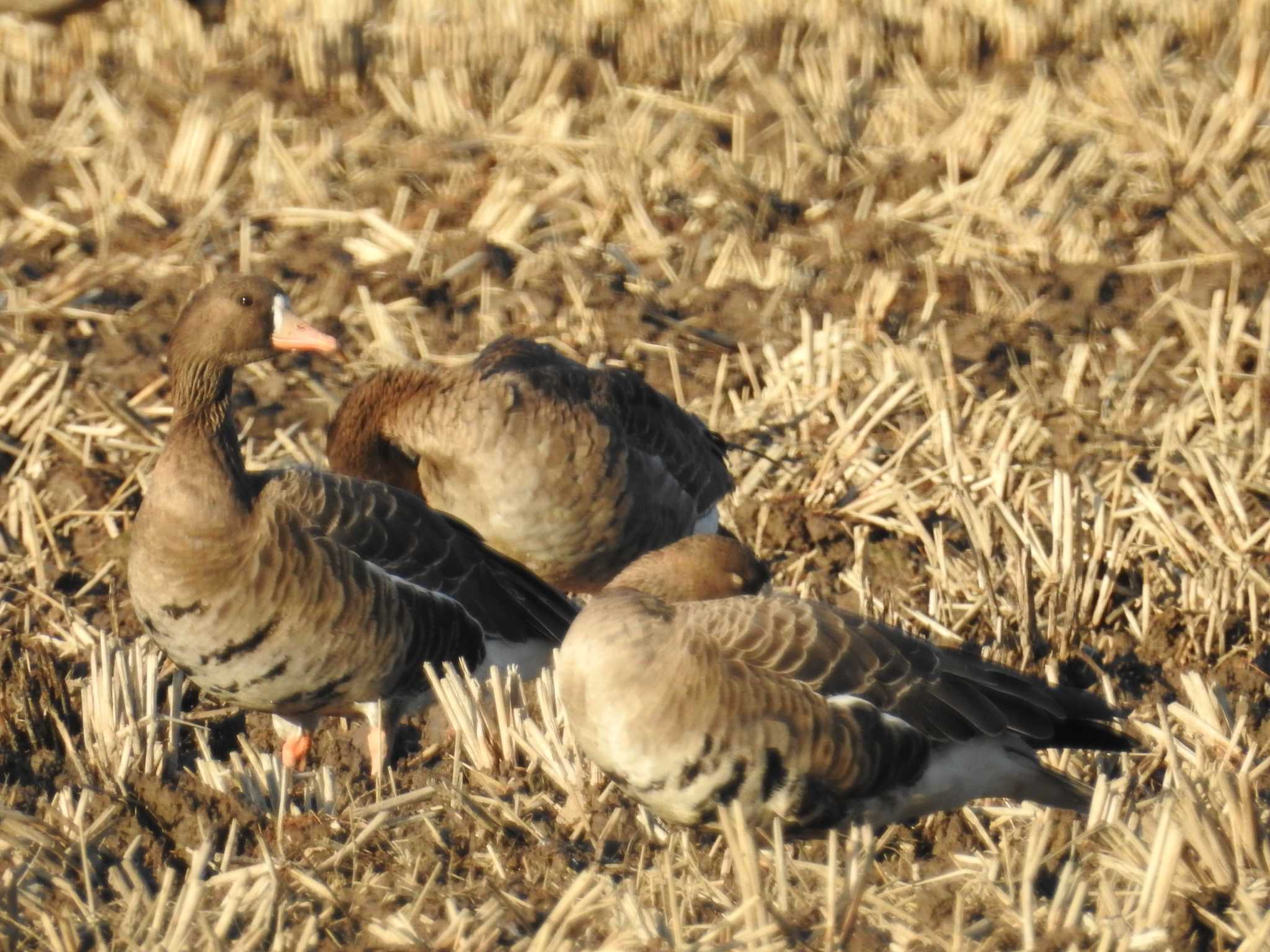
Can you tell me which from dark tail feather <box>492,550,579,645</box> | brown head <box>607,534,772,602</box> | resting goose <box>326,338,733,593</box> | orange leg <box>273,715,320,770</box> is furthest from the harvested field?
resting goose <box>326,338,733,593</box>

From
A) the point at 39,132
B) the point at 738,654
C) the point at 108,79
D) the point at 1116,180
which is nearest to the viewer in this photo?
the point at 738,654

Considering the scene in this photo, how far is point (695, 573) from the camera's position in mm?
5770

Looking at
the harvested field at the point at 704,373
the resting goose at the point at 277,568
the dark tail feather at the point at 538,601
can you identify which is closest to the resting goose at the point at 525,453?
the dark tail feather at the point at 538,601

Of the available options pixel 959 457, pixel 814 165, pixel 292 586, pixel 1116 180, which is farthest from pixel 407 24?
pixel 292 586

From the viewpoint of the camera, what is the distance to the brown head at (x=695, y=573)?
5.76 meters

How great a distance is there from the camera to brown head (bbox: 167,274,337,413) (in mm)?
6500

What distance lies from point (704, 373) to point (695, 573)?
3.58m

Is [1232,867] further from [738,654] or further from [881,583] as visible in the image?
[881,583]

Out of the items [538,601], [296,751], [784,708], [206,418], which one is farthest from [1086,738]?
[206,418]

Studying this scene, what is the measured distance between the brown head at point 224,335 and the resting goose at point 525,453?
39.7 inches

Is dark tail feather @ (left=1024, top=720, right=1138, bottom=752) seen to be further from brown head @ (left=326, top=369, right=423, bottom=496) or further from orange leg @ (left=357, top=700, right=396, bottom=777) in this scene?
brown head @ (left=326, top=369, right=423, bottom=496)

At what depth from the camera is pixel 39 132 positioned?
11.7 meters

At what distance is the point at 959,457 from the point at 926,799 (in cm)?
294

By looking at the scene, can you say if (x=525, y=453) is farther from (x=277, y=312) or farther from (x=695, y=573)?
(x=695, y=573)
